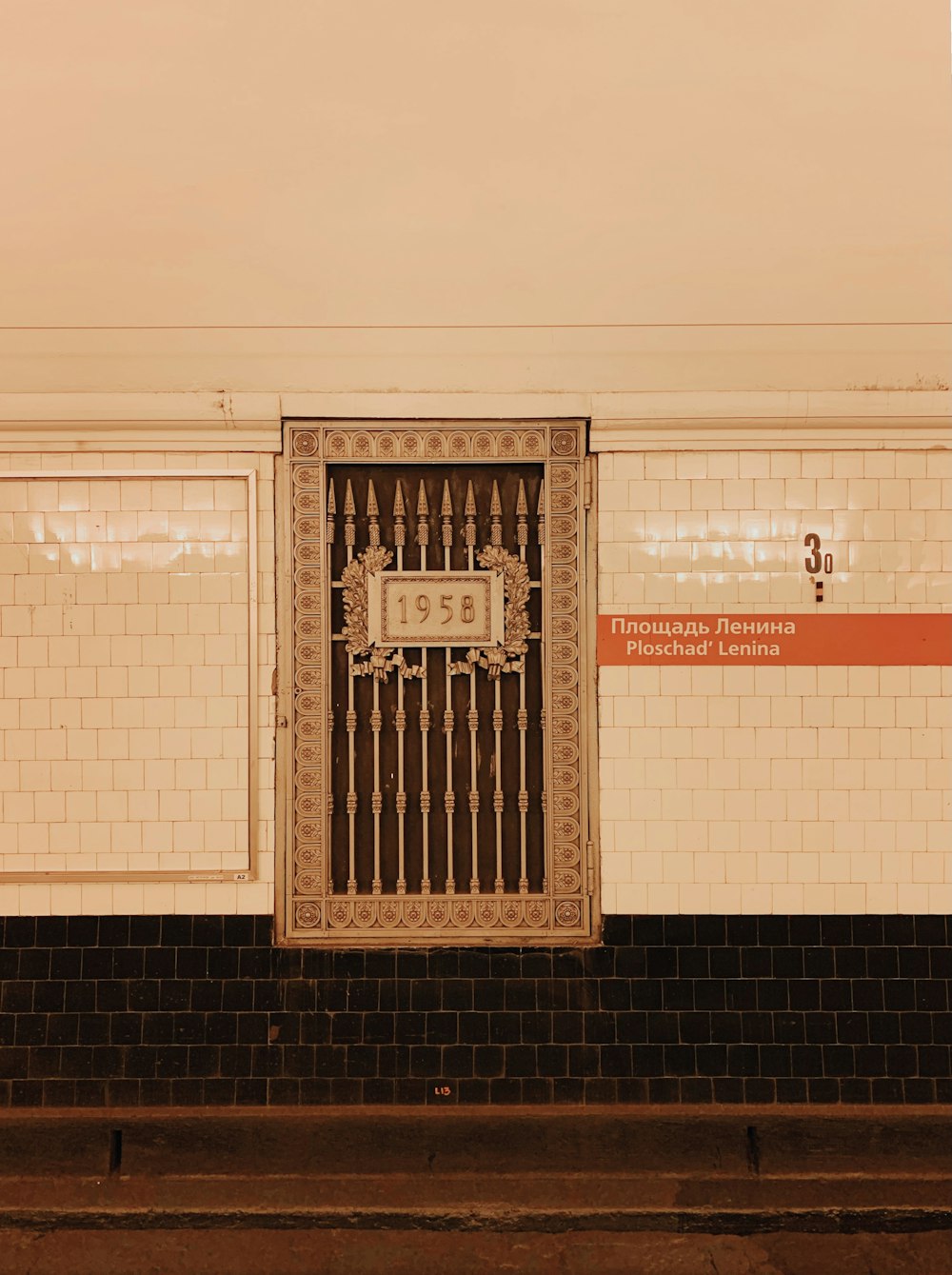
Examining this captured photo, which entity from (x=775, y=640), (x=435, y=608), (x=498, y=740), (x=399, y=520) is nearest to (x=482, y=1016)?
(x=498, y=740)

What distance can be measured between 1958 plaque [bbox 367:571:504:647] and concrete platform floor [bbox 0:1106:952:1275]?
171cm

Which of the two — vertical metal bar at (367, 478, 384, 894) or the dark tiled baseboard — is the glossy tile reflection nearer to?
the dark tiled baseboard

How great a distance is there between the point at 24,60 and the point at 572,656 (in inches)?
90.3

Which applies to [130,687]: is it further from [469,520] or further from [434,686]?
[469,520]

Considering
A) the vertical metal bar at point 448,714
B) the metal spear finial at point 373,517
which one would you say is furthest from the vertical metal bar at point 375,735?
the vertical metal bar at point 448,714

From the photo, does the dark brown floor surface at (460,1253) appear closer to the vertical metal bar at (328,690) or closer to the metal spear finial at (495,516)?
the vertical metal bar at (328,690)

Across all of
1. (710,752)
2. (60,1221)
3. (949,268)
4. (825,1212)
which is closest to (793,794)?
(710,752)

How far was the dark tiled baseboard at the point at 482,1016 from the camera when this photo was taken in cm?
302

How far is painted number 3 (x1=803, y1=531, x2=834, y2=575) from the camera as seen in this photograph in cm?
311

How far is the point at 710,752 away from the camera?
3111 mm

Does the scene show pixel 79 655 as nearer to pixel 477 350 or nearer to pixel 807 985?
pixel 477 350

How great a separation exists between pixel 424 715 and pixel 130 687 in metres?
1.10

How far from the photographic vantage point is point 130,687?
310cm

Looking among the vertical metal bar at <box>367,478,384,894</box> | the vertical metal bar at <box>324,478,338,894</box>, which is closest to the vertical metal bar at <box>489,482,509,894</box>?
the vertical metal bar at <box>367,478,384,894</box>
